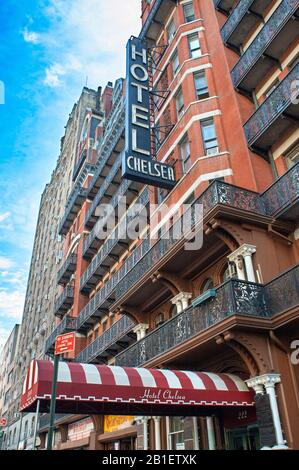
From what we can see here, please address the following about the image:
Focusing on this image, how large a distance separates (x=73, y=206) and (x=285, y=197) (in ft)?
93.9

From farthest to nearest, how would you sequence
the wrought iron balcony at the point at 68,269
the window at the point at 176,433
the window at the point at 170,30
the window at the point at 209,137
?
the wrought iron balcony at the point at 68,269 < the window at the point at 170,30 < the window at the point at 209,137 < the window at the point at 176,433

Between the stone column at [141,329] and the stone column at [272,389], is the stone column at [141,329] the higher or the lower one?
the higher one

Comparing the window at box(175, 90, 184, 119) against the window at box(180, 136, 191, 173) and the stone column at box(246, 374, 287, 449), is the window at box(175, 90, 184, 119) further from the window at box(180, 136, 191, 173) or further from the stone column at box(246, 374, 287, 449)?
the stone column at box(246, 374, 287, 449)

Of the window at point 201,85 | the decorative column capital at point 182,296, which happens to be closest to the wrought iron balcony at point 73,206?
the window at point 201,85

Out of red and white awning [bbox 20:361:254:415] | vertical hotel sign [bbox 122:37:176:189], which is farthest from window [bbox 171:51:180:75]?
→ red and white awning [bbox 20:361:254:415]

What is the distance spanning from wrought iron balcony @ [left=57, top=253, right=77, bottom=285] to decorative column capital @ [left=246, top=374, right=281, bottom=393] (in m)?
27.3

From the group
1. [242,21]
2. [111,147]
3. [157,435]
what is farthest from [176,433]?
[111,147]

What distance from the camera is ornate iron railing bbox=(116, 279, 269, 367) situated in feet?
38.3

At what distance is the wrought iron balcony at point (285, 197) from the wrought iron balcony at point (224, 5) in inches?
465

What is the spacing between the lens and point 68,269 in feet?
124

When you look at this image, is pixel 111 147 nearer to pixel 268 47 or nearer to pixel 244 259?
pixel 268 47

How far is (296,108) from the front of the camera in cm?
1409

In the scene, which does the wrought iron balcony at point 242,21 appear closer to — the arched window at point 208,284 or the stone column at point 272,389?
the arched window at point 208,284

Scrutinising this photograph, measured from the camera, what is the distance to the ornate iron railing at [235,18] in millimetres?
17767
